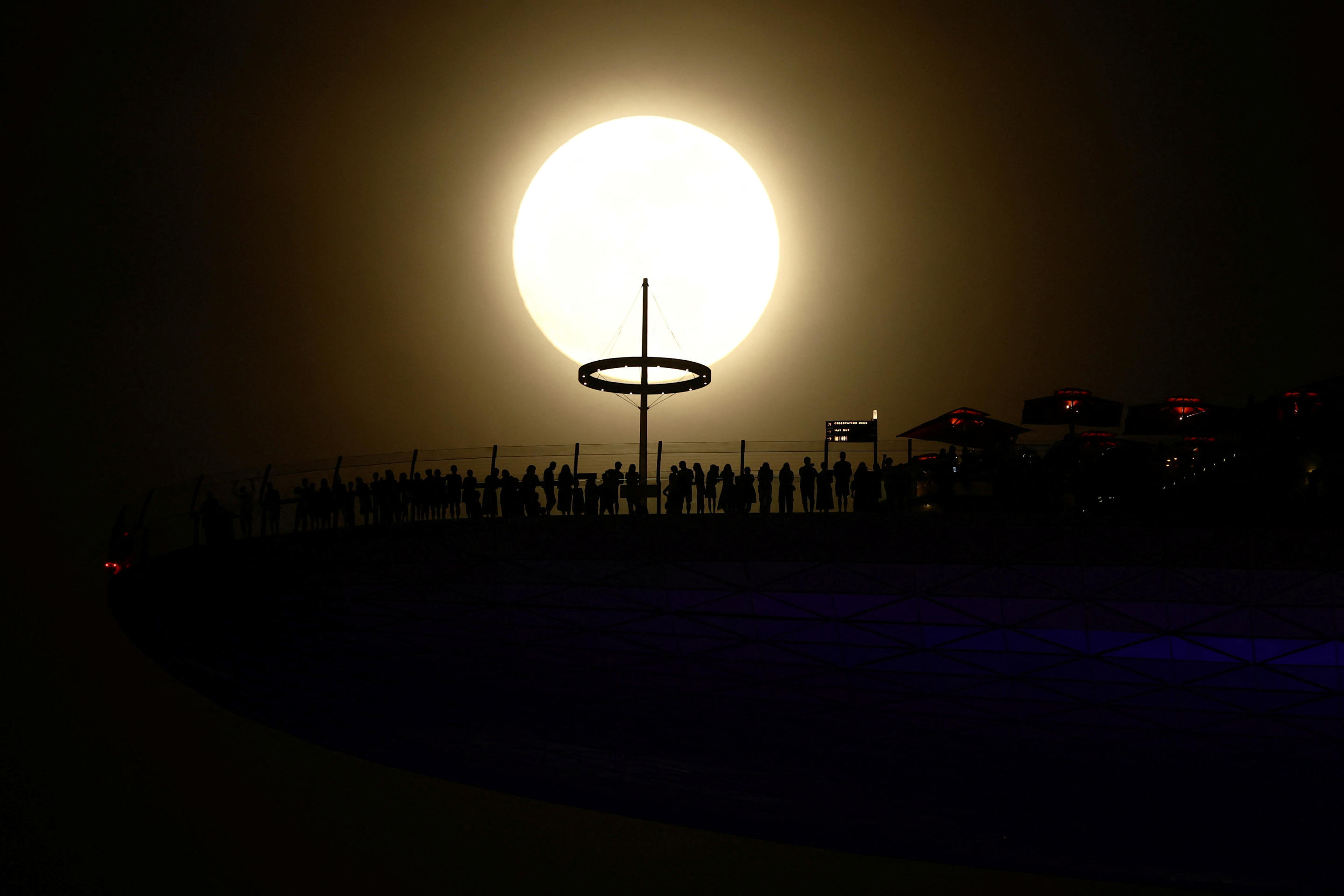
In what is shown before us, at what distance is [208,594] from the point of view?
75.4 ft

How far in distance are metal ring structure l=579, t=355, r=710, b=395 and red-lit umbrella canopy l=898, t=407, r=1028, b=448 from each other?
6016 mm

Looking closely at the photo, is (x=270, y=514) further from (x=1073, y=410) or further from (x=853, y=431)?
(x=1073, y=410)

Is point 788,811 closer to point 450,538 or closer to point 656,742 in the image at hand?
point 656,742

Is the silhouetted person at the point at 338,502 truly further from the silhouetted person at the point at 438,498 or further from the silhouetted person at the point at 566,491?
the silhouetted person at the point at 566,491

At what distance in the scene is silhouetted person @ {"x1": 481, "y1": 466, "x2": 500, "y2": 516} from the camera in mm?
23000

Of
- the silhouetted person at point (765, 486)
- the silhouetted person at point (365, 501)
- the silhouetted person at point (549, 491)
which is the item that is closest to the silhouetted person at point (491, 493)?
the silhouetted person at point (549, 491)

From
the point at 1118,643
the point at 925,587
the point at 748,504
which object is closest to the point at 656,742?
the point at 748,504

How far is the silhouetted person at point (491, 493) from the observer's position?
23000 mm

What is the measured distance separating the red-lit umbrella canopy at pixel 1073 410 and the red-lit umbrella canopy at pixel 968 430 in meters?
0.72

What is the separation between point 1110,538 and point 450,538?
1165 cm

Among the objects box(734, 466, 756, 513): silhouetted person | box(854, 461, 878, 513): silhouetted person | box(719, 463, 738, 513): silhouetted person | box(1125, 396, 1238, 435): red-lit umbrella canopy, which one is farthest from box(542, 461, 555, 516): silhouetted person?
box(1125, 396, 1238, 435): red-lit umbrella canopy

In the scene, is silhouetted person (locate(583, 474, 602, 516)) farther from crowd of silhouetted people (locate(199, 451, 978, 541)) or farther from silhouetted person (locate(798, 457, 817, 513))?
silhouetted person (locate(798, 457, 817, 513))

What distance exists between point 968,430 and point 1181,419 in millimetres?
5359

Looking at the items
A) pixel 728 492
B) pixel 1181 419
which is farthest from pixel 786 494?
pixel 1181 419
